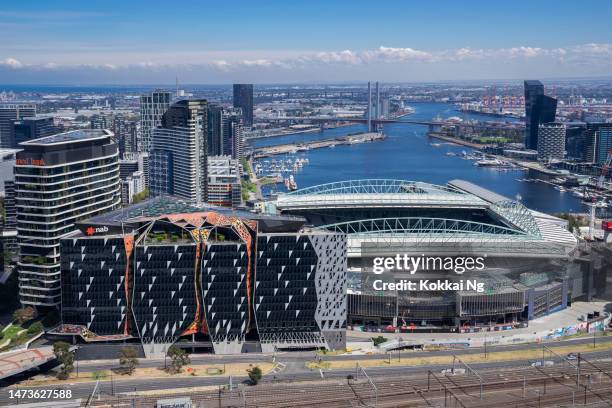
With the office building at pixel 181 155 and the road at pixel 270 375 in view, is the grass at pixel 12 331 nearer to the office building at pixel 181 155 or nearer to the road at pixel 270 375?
the road at pixel 270 375

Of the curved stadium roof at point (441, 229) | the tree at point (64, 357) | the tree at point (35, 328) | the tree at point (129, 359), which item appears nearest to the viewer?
the tree at point (64, 357)

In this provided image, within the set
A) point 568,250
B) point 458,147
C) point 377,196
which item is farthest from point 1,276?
point 458,147

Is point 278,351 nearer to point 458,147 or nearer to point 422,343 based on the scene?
point 422,343

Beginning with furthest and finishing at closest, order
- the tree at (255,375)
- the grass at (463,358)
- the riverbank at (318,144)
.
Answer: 1. the riverbank at (318,144)
2. the grass at (463,358)
3. the tree at (255,375)

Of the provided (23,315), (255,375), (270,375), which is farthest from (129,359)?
Result: (23,315)

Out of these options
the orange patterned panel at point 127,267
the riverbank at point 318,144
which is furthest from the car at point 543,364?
the riverbank at point 318,144

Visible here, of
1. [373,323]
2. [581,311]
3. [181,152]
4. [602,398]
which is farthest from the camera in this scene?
[181,152]
